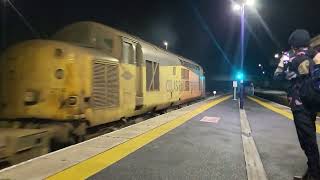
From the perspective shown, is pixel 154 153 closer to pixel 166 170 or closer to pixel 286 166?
pixel 166 170

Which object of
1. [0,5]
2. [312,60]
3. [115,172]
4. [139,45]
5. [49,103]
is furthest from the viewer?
[0,5]

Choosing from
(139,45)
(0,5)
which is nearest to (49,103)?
(139,45)

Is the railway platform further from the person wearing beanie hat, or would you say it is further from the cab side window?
the cab side window

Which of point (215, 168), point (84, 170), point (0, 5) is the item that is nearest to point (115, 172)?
point (84, 170)

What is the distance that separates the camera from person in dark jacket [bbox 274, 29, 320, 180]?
15.7 ft

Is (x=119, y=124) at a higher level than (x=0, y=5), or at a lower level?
lower

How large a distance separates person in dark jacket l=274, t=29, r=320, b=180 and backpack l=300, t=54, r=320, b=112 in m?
0.05

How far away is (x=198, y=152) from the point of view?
7.48 m

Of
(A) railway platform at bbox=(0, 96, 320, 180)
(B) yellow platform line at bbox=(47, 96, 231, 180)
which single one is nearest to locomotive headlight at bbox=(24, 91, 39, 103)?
(A) railway platform at bbox=(0, 96, 320, 180)

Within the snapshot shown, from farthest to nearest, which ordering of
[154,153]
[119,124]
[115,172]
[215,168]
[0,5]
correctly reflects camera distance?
[0,5]
[119,124]
[154,153]
[215,168]
[115,172]

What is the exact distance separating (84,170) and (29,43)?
13.6 feet

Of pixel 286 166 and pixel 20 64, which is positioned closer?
pixel 286 166

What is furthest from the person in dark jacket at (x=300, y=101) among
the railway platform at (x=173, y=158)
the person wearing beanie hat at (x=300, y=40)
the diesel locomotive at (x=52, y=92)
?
the diesel locomotive at (x=52, y=92)

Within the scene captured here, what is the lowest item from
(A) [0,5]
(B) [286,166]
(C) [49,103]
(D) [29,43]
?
(B) [286,166]
